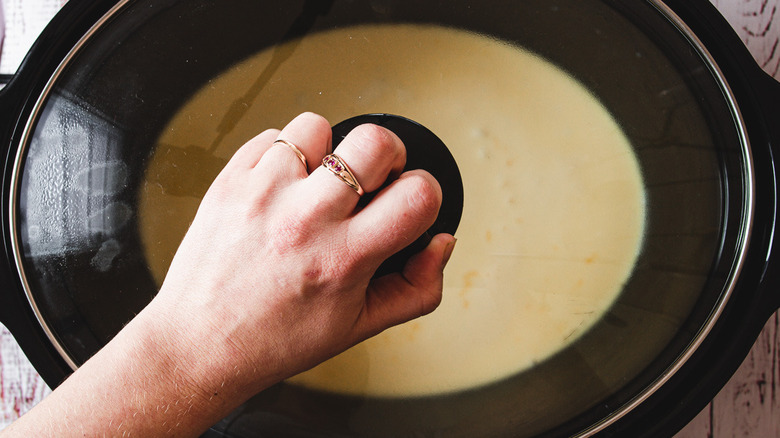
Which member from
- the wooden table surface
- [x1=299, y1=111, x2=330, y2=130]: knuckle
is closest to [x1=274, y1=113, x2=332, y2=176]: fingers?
[x1=299, y1=111, x2=330, y2=130]: knuckle

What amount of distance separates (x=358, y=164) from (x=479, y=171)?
114 mm

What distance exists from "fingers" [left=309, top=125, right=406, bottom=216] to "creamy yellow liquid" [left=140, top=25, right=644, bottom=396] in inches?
2.8

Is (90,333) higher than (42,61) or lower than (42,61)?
lower

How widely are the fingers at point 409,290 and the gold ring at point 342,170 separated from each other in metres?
0.08

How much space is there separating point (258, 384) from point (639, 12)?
441 millimetres

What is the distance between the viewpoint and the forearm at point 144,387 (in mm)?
382

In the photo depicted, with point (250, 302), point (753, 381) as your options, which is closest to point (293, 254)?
point (250, 302)

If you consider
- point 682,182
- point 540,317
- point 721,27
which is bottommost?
point 540,317

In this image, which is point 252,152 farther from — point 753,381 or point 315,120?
point 753,381

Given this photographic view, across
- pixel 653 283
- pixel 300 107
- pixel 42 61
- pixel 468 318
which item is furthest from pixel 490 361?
pixel 42 61

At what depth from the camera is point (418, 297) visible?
1.44 ft

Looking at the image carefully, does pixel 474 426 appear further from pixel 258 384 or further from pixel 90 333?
pixel 90 333

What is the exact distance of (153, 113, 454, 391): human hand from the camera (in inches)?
15.7

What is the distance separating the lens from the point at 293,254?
400 millimetres
